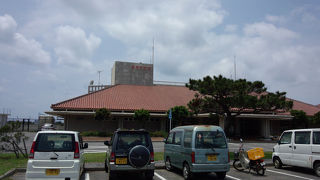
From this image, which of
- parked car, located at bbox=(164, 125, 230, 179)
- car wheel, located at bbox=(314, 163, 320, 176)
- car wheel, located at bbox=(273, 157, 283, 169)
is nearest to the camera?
parked car, located at bbox=(164, 125, 230, 179)

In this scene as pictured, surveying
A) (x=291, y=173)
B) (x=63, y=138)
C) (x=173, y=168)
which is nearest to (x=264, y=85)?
(x=291, y=173)

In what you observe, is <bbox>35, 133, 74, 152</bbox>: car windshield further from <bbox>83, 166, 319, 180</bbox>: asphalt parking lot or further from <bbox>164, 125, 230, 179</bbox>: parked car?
<bbox>164, 125, 230, 179</bbox>: parked car

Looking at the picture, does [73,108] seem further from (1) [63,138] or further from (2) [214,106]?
(1) [63,138]

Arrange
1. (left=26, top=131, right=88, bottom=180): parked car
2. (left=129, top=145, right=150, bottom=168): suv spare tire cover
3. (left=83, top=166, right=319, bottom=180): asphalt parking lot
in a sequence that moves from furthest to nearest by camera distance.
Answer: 1. (left=83, top=166, right=319, bottom=180): asphalt parking lot
2. (left=129, top=145, right=150, bottom=168): suv spare tire cover
3. (left=26, top=131, right=88, bottom=180): parked car

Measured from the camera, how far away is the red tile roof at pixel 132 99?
3198 cm

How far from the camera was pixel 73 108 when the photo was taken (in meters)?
30.6

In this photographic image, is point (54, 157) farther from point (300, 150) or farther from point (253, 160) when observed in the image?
point (300, 150)

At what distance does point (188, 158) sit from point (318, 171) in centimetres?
528

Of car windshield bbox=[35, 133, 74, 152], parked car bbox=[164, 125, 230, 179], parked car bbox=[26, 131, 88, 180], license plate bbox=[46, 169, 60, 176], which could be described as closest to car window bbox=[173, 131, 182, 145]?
parked car bbox=[164, 125, 230, 179]

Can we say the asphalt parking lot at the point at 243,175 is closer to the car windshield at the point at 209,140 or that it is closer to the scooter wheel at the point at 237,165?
the scooter wheel at the point at 237,165

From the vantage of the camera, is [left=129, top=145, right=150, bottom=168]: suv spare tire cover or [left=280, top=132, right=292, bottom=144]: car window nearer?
[left=129, top=145, right=150, bottom=168]: suv spare tire cover

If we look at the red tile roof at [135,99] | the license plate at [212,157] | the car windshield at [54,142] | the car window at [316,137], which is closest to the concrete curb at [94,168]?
the car windshield at [54,142]

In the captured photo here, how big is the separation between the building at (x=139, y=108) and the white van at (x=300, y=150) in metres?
16.1

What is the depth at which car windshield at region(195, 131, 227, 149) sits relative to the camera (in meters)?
9.34
